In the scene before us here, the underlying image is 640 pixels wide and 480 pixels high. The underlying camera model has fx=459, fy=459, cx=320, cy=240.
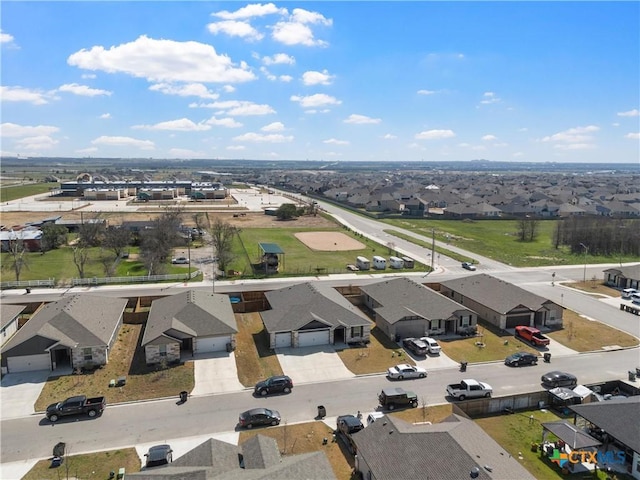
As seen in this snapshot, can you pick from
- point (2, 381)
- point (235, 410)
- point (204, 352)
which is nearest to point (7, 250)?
point (2, 381)

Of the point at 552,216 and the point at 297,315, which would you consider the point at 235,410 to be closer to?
the point at 297,315

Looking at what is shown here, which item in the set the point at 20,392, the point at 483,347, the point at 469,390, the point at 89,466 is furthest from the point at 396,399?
the point at 20,392

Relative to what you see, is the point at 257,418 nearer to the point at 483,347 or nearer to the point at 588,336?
the point at 483,347

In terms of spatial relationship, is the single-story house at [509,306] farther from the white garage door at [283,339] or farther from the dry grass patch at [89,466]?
the dry grass patch at [89,466]

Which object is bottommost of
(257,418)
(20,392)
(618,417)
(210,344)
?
(20,392)

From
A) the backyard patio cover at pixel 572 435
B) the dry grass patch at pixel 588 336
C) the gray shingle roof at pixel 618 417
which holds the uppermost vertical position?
the gray shingle roof at pixel 618 417

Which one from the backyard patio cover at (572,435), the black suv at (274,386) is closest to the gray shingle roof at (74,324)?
the black suv at (274,386)

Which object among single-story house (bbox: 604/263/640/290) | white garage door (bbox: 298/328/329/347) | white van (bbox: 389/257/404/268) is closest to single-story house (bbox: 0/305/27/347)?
white garage door (bbox: 298/328/329/347)
